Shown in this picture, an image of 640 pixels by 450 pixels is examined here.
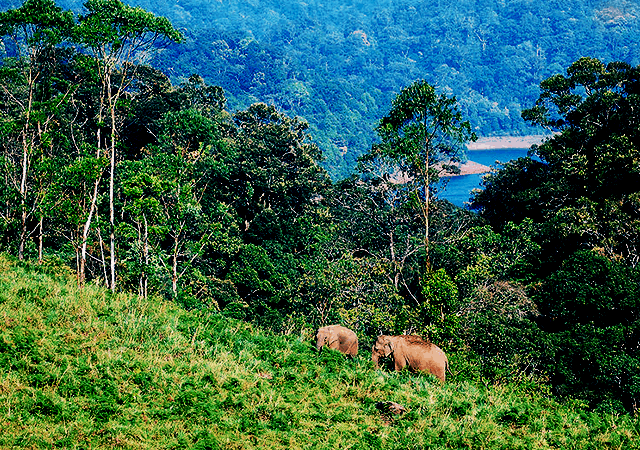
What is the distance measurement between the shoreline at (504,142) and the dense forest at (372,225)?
6226 inches

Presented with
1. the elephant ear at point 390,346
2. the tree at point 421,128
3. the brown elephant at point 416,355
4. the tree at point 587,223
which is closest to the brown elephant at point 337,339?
the brown elephant at point 416,355

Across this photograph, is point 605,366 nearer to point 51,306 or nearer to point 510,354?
point 510,354

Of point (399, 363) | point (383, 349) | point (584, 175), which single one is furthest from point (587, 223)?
point (399, 363)

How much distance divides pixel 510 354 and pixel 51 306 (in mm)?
13103

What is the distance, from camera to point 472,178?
137875 millimetres

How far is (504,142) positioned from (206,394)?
198m

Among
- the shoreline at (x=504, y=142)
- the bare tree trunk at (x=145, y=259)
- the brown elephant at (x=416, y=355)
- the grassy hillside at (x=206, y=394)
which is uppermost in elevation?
the shoreline at (x=504, y=142)

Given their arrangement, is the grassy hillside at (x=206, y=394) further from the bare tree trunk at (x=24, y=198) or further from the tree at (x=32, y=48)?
the tree at (x=32, y=48)

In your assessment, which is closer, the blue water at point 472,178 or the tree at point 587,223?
the tree at point 587,223

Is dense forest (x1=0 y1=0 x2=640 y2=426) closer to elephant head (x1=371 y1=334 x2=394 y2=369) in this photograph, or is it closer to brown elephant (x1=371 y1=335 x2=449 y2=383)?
brown elephant (x1=371 y1=335 x2=449 y2=383)

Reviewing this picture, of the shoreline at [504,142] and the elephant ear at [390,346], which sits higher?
the shoreline at [504,142]

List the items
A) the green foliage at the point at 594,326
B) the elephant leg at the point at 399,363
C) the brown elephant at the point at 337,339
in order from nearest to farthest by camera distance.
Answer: the elephant leg at the point at 399,363, the brown elephant at the point at 337,339, the green foliage at the point at 594,326

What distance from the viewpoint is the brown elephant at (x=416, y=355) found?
12844 mm

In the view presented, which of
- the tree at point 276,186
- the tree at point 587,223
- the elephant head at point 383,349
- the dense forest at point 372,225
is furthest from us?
the tree at point 276,186
